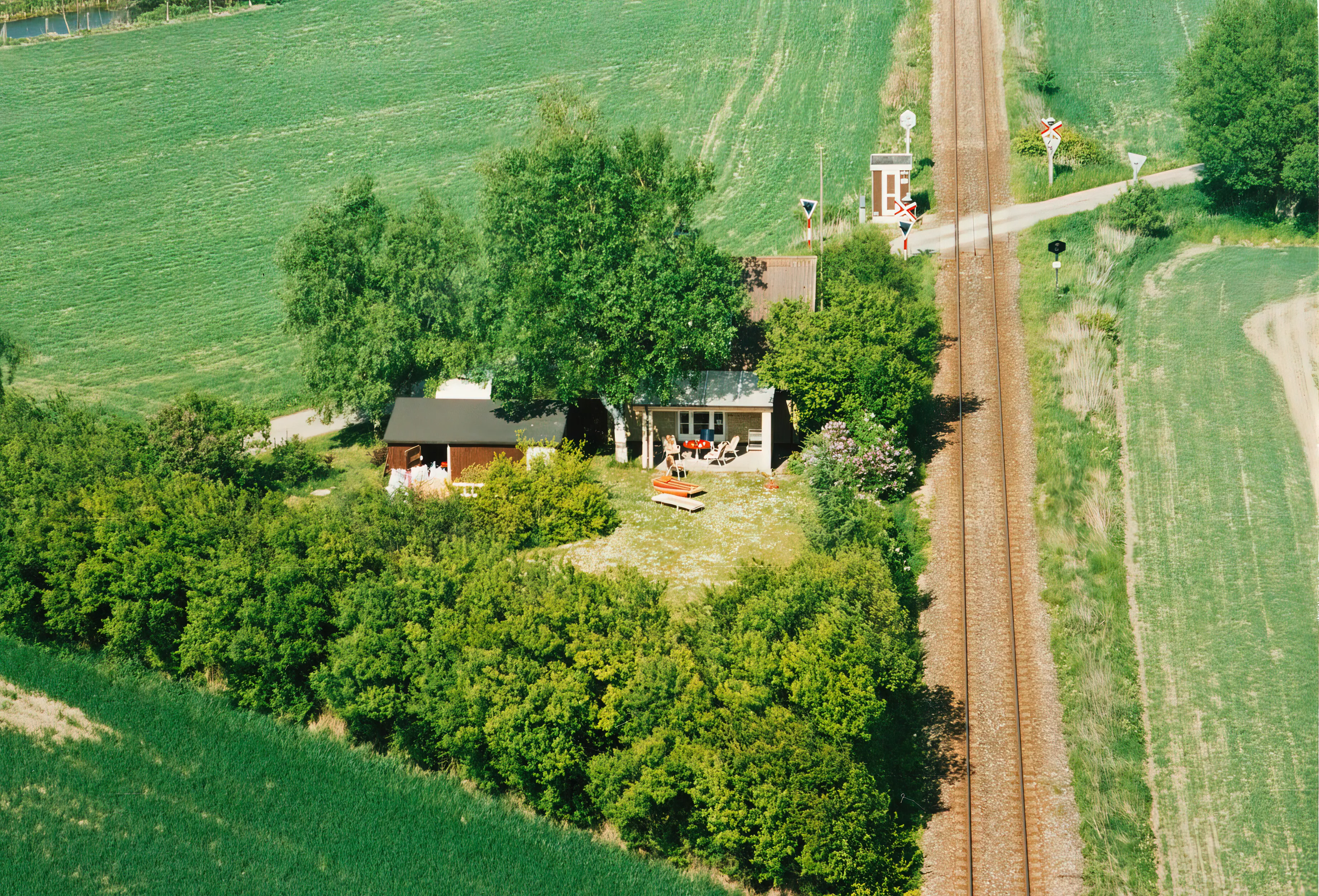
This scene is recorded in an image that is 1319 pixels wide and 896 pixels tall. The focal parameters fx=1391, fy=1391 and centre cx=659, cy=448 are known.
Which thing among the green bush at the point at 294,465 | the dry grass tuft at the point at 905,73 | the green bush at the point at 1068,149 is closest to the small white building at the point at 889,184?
the green bush at the point at 1068,149

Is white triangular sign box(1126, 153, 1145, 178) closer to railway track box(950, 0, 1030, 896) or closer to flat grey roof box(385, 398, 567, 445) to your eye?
railway track box(950, 0, 1030, 896)

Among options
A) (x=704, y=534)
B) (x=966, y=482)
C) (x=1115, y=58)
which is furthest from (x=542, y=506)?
(x=1115, y=58)

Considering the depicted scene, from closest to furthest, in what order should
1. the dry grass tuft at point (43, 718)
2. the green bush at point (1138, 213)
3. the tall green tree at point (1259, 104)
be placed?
the dry grass tuft at point (43, 718) → the green bush at point (1138, 213) → the tall green tree at point (1259, 104)

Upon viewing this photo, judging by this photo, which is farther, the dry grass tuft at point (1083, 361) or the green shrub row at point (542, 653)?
the dry grass tuft at point (1083, 361)

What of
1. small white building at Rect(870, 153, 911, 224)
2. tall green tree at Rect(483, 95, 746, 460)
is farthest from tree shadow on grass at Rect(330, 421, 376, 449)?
small white building at Rect(870, 153, 911, 224)

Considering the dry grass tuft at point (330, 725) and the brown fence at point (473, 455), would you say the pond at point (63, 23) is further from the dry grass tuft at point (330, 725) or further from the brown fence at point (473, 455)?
the dry grass tuft at point (330, 725)

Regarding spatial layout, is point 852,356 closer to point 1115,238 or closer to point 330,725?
point 330,725

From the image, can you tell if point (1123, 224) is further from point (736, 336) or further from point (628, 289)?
point (628, 289)
